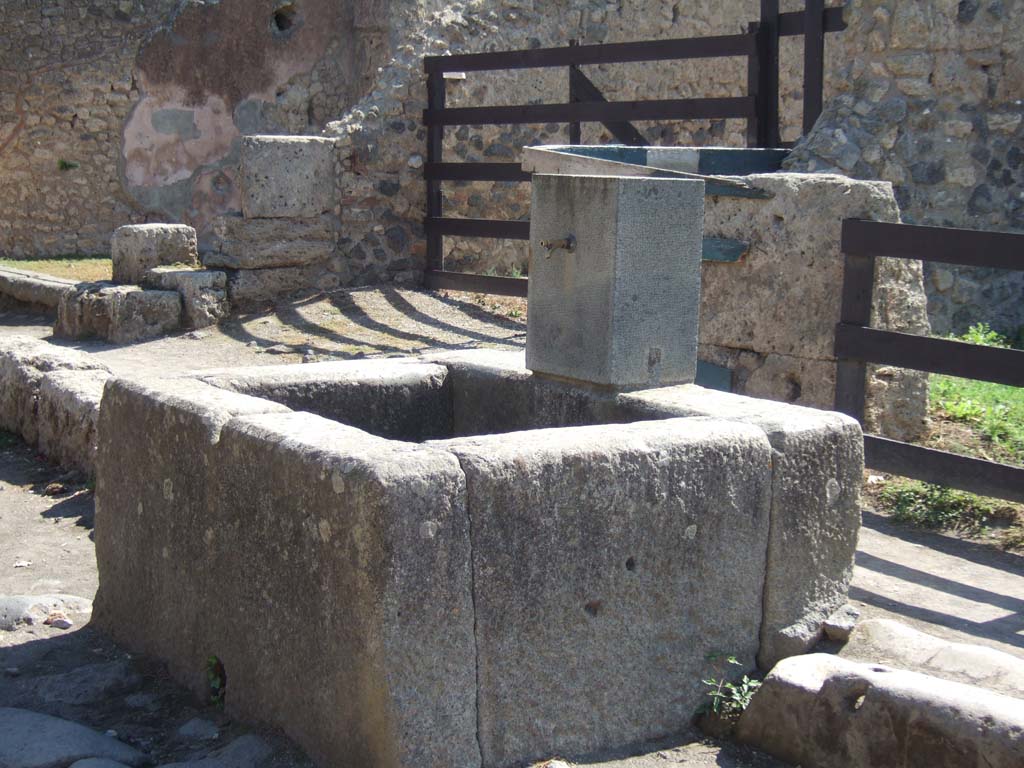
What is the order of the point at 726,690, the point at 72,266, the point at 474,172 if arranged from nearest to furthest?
1. the point at 726,690
2. the point at 474,172
3. the point at 72,266

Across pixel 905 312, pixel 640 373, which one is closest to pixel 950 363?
pixel 905 312

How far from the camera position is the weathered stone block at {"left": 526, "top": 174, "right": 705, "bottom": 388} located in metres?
3.59

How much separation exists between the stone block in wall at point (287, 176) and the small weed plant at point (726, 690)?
6.54 metres

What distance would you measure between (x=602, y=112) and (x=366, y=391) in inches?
210

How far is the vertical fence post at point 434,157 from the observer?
32.5 ft

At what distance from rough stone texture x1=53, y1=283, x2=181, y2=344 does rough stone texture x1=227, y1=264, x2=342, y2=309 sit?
0.52 m

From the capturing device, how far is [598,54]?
8.88 metres

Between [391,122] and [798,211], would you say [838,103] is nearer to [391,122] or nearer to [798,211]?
[798,211]

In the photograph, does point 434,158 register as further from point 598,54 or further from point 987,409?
point 987,409

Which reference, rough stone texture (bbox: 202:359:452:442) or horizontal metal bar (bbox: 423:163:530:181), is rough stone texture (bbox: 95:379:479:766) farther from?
horizontal metal bar (bbox: 423:163:530:181)

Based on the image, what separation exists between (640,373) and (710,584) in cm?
79

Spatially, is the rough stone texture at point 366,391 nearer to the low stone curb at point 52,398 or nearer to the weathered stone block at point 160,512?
the weathered stone block at point 160,512

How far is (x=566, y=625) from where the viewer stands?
294 cm

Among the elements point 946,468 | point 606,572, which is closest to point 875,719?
point 606,572
